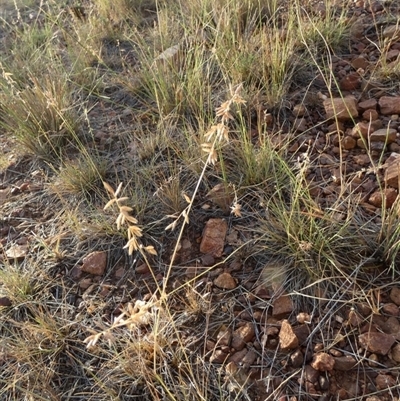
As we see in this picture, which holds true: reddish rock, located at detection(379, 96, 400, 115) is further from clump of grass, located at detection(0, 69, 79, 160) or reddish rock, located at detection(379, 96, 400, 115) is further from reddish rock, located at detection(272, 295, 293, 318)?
clump of grass, located at detection(0, 69, 79, 160)

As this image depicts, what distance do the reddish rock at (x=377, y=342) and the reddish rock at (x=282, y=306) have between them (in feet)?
0.68

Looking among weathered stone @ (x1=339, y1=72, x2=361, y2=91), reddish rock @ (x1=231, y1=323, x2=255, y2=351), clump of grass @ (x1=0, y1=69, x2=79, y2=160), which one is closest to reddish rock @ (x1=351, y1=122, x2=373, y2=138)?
weathered stone @ (x1=339, y1=72, x2=361, y2=91)

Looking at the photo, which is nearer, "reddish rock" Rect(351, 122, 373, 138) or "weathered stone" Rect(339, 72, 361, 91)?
"reddish rock" Rect(351, 122, 373, 138)

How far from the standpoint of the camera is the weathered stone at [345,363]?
121cm

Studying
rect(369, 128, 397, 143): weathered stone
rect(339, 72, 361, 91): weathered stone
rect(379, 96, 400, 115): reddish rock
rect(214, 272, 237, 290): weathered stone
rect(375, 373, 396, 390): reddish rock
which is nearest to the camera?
rect(375, 373, 396, 390): reddish rock

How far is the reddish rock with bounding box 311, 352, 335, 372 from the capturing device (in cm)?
121

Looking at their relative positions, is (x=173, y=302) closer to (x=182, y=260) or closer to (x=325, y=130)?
(x=182, y=260)

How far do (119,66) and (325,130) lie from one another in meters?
1.27

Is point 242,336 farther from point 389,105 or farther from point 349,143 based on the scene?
point 389,105

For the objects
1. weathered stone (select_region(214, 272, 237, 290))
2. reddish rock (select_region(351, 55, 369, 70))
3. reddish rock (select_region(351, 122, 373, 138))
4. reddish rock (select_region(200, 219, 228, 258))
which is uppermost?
reddish rock (select_region(351, 55, 369, 70))

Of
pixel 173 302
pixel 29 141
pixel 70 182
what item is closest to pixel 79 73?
pixel 29 141

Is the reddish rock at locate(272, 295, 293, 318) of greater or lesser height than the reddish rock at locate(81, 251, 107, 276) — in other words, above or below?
below

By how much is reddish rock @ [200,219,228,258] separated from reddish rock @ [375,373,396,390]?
60 centimetres

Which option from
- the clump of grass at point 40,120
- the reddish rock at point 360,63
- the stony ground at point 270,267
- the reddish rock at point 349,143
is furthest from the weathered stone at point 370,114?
the clump of grass at point 40,120
